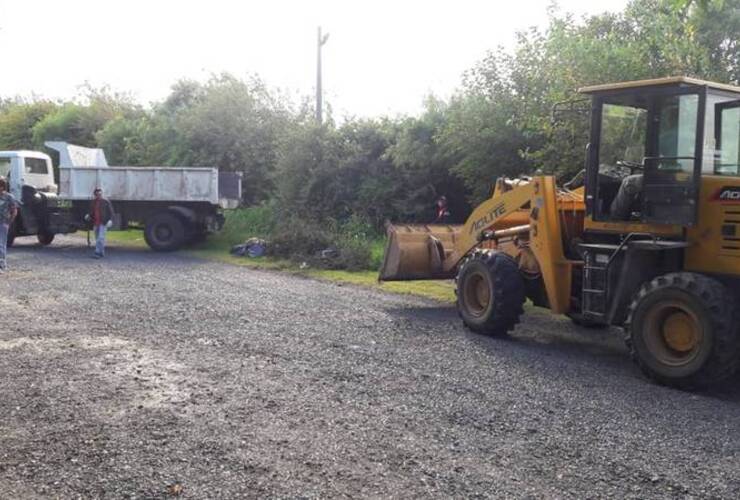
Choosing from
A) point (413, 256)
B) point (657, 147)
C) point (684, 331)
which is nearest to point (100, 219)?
point (413, 256)

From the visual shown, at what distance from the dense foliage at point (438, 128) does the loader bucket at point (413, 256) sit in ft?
9.29

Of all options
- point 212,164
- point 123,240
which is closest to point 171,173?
point 123,240

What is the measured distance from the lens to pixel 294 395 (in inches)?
259

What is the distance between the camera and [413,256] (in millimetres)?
12211

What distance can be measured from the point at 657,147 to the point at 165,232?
1581cm

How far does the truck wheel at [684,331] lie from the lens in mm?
6773

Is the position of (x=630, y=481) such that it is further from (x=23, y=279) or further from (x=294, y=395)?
(x=23, y=279)

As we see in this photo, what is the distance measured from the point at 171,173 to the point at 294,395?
51.5ft

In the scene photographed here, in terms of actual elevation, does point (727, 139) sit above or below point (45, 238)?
above

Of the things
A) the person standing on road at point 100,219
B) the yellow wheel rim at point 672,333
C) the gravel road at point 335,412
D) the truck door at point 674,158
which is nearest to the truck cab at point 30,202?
the person standing on road at point 100,219

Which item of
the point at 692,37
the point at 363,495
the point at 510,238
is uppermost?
the point at 692,37

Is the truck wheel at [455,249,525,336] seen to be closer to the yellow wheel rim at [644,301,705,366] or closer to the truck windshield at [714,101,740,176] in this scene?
the yellow wheel rim at [644,301,705,366]

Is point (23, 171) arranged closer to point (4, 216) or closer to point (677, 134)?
point (4, 216)

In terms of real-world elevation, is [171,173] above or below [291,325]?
above
